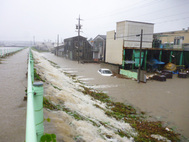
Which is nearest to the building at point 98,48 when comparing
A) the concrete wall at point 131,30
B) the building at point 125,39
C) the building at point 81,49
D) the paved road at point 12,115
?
the building at point 81,49

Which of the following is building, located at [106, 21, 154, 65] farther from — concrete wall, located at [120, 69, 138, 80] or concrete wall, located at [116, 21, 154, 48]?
concrete wall, located at [120, 69, 138, 80]

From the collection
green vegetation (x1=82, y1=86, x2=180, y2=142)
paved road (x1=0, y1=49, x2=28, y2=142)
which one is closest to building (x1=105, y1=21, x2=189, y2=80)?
green vegetation (x1=82, y1=86, x2=180, y2=142)

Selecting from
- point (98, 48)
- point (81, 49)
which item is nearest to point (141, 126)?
point (98, 48)

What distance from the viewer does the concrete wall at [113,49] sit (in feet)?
90.9

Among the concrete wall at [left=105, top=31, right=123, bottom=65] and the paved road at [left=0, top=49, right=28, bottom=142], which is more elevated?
the concrete wall at [left=105, top=31, right=123, bottom=65]

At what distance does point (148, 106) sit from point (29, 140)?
11953mm

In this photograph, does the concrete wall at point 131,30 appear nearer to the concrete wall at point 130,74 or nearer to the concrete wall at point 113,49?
the concrete wall at point 113,49

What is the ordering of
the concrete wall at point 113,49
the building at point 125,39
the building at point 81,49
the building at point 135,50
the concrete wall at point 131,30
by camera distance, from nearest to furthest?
the concrete wall at point 113,49 < the building at point 135,50 < the building at point 125,39 < the concrete wall at point 131,30 < the building at point 81,49

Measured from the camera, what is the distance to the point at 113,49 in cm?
3005

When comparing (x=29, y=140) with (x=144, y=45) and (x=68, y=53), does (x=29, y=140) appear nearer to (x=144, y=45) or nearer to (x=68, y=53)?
(x=144, y=45)

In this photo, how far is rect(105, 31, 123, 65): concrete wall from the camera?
27.7 meters

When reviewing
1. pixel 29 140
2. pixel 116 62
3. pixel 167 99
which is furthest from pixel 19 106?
pixel 116 62

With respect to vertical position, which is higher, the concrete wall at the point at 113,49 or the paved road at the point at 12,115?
the concrete wall at the point at 113,49

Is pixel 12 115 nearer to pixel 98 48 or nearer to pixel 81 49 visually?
pixel 98 48
